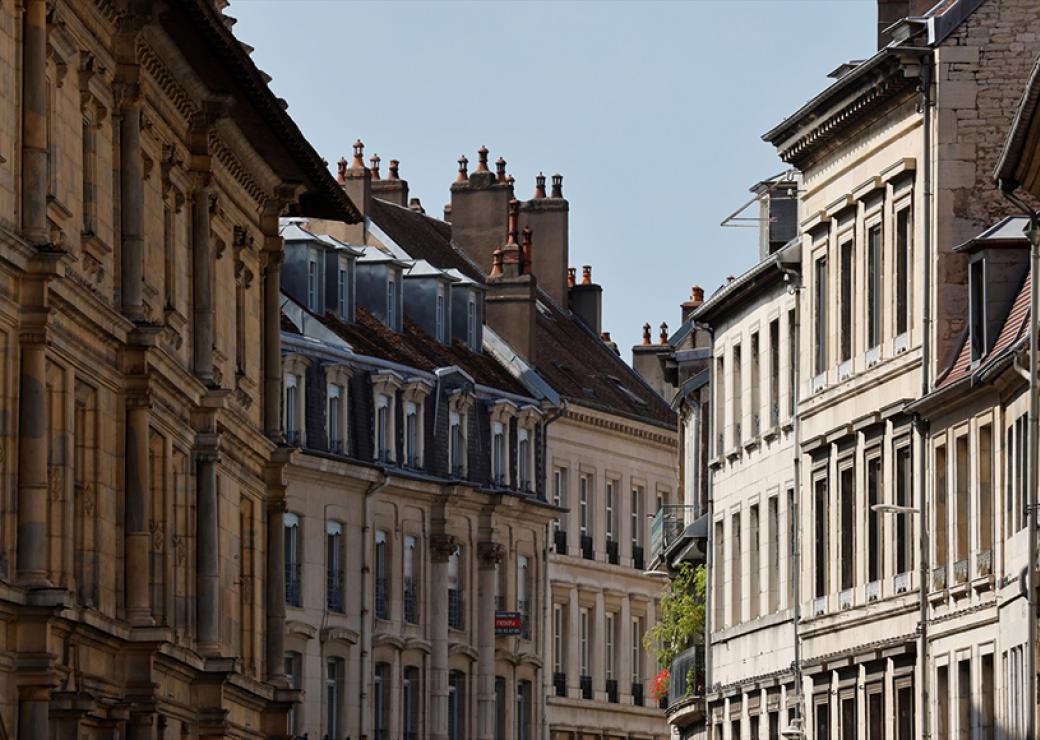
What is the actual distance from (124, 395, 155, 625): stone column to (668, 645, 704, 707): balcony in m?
28.7

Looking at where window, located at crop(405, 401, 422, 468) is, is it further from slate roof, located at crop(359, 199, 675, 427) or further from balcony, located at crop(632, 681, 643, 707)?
balcony, located at crop(632, 681, 643, 707)

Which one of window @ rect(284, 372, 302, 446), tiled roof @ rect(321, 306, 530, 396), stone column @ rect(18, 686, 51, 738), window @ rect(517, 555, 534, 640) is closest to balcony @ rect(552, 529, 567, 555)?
window @ rect(517, 555, 534, 640)

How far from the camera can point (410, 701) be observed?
83.6 m

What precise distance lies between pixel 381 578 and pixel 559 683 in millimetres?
13695

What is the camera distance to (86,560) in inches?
1563

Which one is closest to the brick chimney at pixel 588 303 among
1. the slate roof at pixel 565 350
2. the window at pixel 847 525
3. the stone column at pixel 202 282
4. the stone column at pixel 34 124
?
the slate roof at pixel 565 350

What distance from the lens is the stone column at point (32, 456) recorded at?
3559cm

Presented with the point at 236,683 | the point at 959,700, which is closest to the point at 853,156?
the point at 959,700

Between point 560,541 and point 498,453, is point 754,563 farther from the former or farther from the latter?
point 560,541

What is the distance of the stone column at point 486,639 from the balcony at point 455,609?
2.75 feet

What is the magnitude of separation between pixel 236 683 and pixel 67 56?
12871 millimetres

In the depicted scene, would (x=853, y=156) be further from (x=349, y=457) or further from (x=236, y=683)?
(x=349, y=457)

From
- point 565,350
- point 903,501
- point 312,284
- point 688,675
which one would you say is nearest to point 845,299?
point 903,501

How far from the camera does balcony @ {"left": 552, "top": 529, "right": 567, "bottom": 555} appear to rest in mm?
94375
